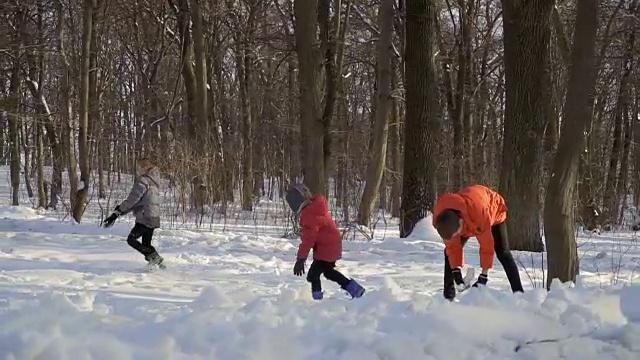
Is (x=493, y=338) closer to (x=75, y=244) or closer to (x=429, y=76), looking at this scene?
(x=75, y=244)

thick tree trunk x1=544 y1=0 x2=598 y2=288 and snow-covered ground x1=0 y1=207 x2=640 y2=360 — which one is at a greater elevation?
thick tree trunk x1=544 y1=0 x2=598 y2=288

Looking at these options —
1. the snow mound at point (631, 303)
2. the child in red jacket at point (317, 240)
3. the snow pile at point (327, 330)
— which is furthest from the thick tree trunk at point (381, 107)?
the snow pile at point (327, 330)

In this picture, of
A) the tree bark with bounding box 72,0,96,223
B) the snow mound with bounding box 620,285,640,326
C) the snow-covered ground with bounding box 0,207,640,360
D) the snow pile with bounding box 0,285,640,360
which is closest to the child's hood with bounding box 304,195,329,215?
the snow-covered ground with bounding box 0,207,640,360

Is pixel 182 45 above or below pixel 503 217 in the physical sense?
above

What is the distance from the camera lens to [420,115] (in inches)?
492

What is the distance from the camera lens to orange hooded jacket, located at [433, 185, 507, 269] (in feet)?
19.3

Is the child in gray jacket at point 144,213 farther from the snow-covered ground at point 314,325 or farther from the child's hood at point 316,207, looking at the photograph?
the child's hood at point 316,207

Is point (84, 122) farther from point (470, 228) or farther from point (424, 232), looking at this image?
point (470, 228)

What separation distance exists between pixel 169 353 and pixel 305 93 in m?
9.51

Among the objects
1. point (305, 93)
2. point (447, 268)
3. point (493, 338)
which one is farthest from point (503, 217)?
point (305, 93)

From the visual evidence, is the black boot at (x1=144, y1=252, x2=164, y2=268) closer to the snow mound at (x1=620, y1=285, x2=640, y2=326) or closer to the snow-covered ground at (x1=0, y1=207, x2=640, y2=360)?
the snow-covered ground at (x1=0, y1=207, x2=640, y2=360)

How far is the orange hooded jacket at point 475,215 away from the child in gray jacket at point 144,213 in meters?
4.19

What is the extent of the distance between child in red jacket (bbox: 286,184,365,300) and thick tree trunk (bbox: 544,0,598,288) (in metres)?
2.13

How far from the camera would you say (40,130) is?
87.8ft
